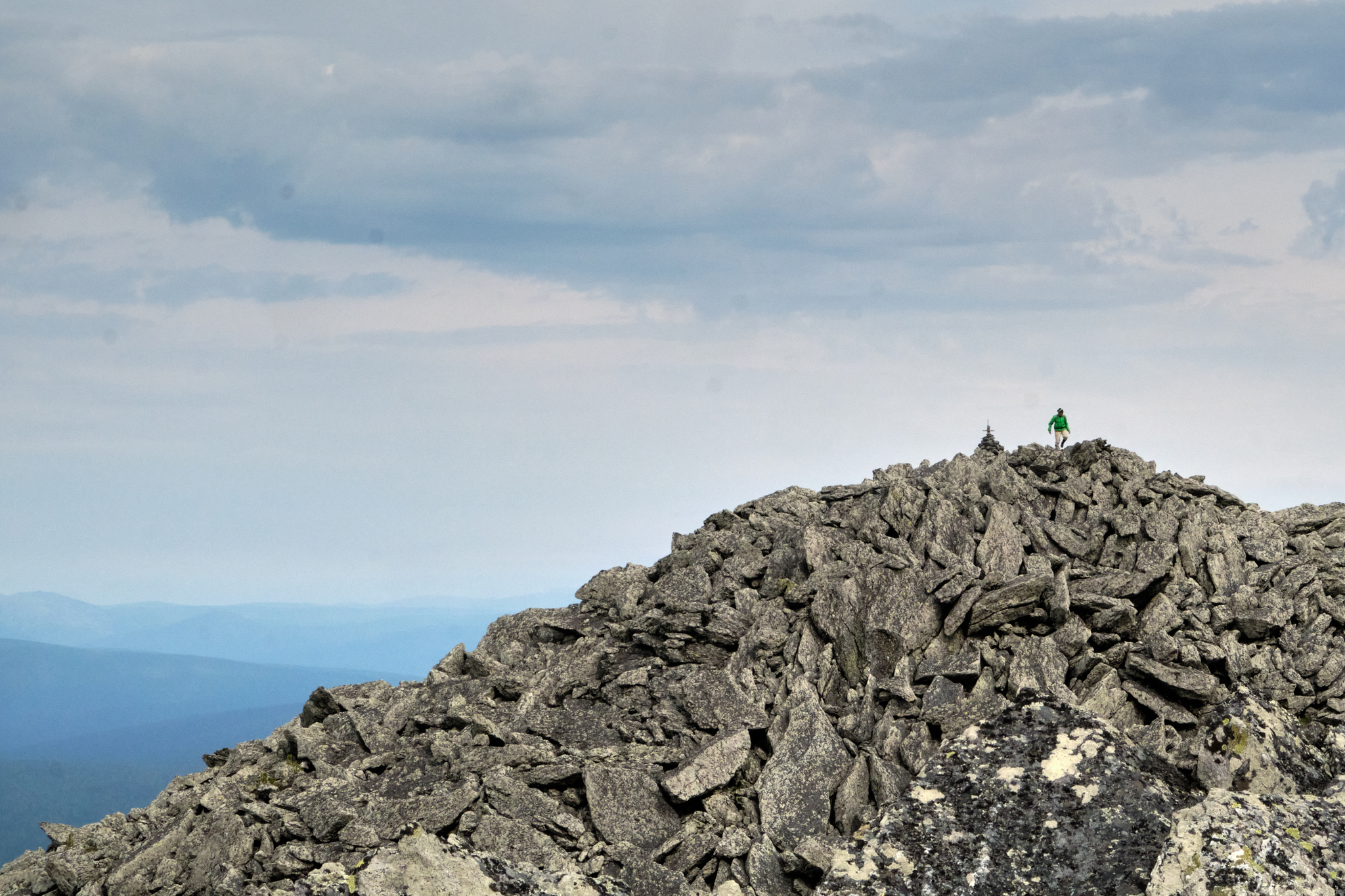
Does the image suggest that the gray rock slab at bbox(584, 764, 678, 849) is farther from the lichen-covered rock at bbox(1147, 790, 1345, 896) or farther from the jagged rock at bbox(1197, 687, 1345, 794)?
the lichen-covered rock at bbox(1147, 790, 1345, 896)

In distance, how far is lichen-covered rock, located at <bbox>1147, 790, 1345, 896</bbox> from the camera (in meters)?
10.3

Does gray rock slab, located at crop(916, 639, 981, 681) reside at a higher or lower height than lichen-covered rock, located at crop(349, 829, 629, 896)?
higher

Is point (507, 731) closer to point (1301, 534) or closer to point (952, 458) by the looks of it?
point (952, 458)

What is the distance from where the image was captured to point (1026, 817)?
1323 cm

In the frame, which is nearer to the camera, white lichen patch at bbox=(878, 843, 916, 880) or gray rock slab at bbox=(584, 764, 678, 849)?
white lichen patch at bbox=(878, 843, 916, 880)

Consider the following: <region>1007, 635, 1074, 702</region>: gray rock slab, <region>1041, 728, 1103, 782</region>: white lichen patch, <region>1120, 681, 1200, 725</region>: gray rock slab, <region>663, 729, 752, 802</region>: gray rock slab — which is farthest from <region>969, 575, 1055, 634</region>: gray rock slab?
<region>1041, 728, 1103, 782</region>: white lichen patch

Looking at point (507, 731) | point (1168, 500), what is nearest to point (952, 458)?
point (1168, 500)

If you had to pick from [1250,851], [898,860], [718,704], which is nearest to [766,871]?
[718,704]

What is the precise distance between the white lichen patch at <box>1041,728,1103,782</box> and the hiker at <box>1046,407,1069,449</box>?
24114 millimetres

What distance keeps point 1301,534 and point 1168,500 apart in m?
4.36

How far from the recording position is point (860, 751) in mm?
20578

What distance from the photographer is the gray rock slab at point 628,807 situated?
20.0 m

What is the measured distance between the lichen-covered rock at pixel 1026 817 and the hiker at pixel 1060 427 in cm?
2406

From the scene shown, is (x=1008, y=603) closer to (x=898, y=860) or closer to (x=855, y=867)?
(x=898, y=860)
